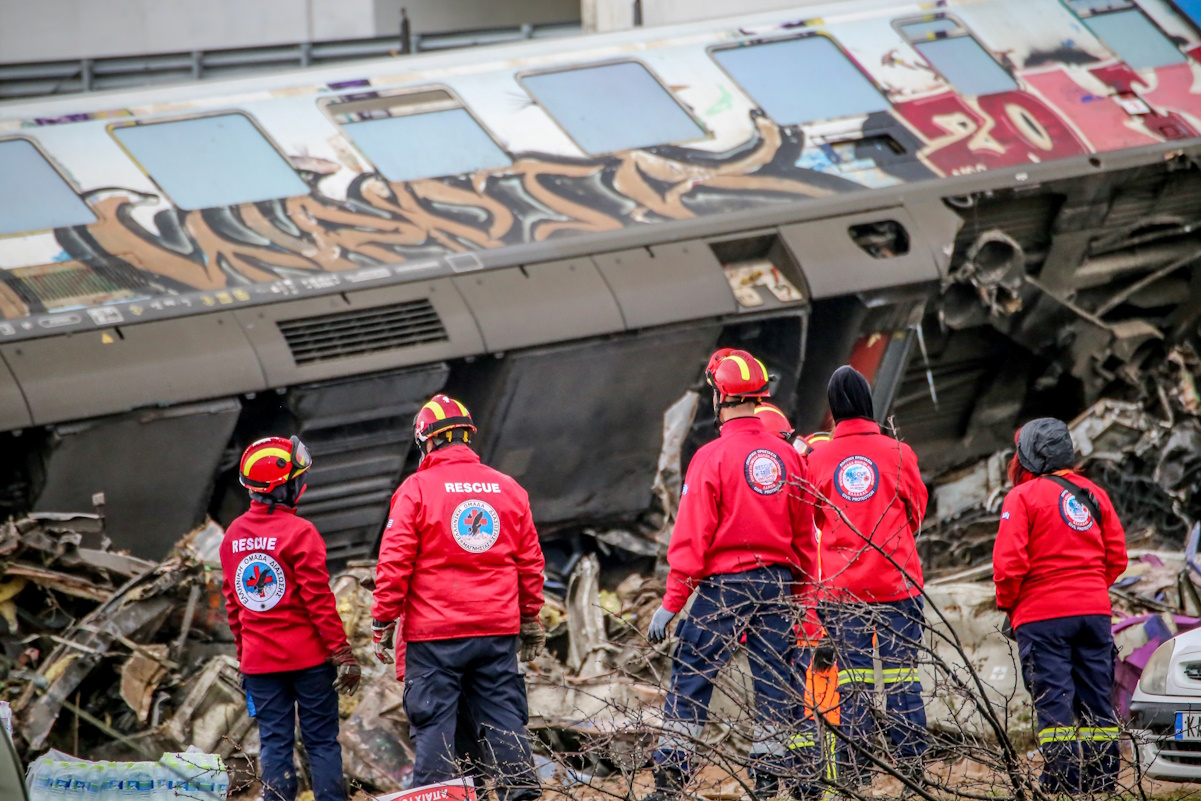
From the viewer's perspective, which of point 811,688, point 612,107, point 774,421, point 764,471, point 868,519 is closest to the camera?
point 811,688

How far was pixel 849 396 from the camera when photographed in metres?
5.59

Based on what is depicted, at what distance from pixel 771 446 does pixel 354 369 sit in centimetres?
291

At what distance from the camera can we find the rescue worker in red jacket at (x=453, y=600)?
5328 millimetres

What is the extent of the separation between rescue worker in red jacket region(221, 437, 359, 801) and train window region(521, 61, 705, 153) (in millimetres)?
3724

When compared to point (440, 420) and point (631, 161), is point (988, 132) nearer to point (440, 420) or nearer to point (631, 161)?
point (631, 161)

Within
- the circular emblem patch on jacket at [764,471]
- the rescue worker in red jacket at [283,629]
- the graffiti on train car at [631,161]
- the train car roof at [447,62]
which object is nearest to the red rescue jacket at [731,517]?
the circular emblem patch on jacket at [764,471]

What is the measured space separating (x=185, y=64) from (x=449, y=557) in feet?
29.2

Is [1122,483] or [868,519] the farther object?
[1122,483]

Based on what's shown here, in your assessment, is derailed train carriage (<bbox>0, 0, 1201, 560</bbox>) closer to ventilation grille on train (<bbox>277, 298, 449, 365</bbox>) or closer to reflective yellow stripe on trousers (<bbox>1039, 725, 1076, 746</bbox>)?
ventilation grille on train (<bbox>277, 298, 449, 365</bbox>)

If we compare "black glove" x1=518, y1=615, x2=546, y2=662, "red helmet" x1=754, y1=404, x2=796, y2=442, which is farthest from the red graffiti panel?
"black glove" x1=518, y1=615, x2=546, y2=662

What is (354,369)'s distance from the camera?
24.7 feet

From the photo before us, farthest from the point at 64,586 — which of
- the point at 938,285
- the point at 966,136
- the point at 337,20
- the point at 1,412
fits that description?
the point at 337,20

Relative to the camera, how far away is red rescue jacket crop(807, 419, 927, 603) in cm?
543

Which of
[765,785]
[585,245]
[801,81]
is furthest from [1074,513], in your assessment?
[801,81]
